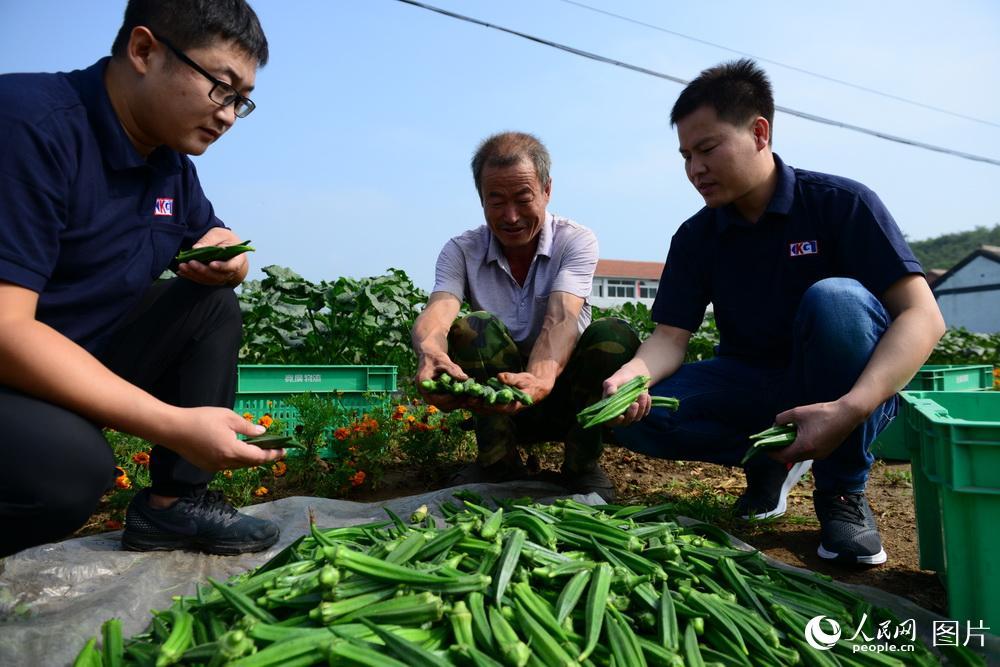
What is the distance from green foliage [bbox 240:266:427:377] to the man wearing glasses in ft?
14.4

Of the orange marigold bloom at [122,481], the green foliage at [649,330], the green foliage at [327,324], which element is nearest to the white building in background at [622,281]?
the green foliage at [649,330]

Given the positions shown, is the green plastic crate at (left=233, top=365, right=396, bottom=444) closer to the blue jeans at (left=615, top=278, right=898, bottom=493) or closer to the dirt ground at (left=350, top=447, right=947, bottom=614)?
the dirt ground at (left=350, top=447, right=947, bottom=614)

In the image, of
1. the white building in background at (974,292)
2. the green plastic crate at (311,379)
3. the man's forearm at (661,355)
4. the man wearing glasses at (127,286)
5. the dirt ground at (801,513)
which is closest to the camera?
the man wearing glasses at (127,286)

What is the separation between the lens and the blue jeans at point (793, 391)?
301cm

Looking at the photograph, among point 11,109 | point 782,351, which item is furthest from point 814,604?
point 11,109

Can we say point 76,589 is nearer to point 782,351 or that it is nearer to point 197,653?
point 197,653

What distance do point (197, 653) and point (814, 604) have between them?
1816mm

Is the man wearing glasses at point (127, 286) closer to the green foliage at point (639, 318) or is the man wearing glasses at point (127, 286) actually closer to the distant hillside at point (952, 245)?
the green foliage at point (639, 318)

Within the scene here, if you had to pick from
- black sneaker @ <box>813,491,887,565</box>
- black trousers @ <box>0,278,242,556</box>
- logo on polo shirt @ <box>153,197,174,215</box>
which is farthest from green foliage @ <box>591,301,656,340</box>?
logo on polo shirt @ <box>153,197,174,215</box>

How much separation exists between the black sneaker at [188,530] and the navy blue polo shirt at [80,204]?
797 millimetres

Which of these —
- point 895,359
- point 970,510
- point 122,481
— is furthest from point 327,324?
point 970,510

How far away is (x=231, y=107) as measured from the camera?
257 cm

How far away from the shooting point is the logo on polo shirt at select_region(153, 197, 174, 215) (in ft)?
9.32

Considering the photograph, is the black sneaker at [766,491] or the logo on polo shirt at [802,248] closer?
the logo on polo shirt at [802,248]
